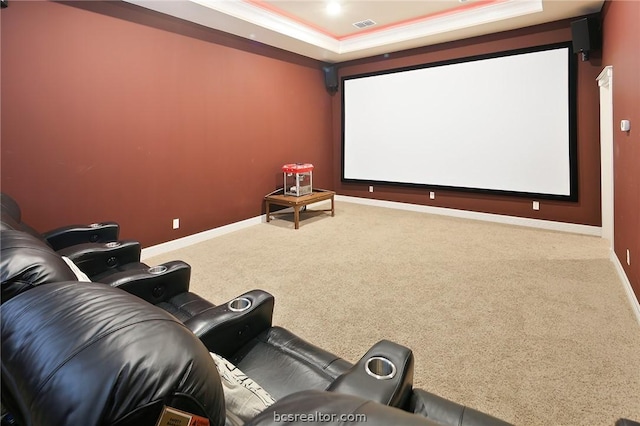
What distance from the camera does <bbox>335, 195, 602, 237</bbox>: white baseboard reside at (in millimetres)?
4922

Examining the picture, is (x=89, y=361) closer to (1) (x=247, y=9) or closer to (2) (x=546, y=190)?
(1) (x=247, y=9)

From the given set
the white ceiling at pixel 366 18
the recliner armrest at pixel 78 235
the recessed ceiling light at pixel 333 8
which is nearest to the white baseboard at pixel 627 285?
the white ceiling at pixel 366 18

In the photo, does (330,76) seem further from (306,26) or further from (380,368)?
(380,368)

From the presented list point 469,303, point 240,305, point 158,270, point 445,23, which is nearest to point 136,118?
point 158,270

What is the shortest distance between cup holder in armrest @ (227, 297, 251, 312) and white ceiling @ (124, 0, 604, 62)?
141 inches

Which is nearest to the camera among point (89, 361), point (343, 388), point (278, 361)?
point (89, 361)

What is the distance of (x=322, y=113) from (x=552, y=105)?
12.2ft

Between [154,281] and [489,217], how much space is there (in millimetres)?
5058

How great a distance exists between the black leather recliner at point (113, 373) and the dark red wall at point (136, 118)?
3329 millimetres

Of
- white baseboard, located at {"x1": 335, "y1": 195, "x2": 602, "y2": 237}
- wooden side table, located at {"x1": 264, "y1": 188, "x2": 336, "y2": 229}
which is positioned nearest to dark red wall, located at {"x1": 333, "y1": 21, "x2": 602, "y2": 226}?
white baseboard, located at {"x1": 335, "y1": 195, "x2": 602, "y2": 237}

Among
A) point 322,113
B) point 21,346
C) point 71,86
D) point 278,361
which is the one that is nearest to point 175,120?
point 71,86

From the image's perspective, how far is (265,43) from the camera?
5574 millimetres

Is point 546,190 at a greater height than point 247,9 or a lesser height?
lesser

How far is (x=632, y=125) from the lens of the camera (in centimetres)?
290
